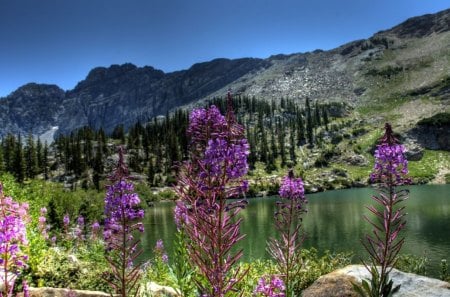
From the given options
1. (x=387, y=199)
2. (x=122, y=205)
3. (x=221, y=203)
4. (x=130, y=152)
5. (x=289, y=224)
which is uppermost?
(x=130, y=152)

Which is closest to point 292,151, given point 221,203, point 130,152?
point 130,152

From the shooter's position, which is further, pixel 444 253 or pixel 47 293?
pixel 444 253

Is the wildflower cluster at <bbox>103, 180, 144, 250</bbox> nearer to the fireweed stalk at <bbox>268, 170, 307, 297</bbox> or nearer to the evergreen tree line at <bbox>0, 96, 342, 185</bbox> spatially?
the fireweed stalk at <bbox>268, 170, 307, 297</bbox>

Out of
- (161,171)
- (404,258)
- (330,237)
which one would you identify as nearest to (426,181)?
(161,171)

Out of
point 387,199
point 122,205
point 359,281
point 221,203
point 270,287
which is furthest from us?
point 359,281

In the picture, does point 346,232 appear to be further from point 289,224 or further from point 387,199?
point 387,199

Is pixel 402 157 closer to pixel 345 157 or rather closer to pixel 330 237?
pixel 330 237

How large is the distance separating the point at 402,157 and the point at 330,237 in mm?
40157

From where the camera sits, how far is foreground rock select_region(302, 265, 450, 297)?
32.9 ft

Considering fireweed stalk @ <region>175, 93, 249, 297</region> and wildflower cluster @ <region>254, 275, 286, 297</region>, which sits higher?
fireweed stalk @ <region>175, 93, 249, 297</region>

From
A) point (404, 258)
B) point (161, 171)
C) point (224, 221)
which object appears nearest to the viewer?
point (224, 221)

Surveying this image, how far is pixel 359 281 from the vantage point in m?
10.9

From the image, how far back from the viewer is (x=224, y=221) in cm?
469

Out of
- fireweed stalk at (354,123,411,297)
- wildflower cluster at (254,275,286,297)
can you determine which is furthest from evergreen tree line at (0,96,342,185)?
fireweed stalk at (354,123,411,297)
